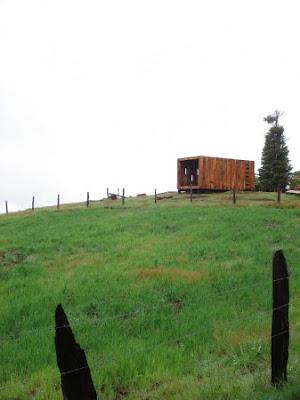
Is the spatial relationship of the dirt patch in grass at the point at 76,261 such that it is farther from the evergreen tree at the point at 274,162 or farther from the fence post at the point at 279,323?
the evergreen tree at the point at 274,162

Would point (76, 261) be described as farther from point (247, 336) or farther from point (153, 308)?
point (247, 336)

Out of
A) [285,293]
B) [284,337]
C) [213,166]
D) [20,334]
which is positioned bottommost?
[20,334]

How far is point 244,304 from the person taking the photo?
43.9ft

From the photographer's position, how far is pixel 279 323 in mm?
7395

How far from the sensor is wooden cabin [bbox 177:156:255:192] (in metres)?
54.2

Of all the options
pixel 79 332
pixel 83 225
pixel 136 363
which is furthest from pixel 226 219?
pixel 136 363

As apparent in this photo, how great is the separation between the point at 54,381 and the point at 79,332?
2.88 metres

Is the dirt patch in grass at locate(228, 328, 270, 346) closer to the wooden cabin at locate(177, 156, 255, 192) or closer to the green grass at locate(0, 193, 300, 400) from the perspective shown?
the green grass at locate(0, 193, 300, 400)

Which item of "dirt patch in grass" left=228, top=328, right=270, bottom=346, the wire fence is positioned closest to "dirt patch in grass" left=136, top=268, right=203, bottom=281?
the wire fence

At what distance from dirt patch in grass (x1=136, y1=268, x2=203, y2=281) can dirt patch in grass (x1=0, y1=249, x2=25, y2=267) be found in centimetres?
759

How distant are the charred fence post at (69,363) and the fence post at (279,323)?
114 inches

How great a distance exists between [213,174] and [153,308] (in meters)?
42.4

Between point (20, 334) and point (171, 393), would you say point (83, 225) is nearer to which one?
point (20, 334)

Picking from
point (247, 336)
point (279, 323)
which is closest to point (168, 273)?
point (247, 336)
